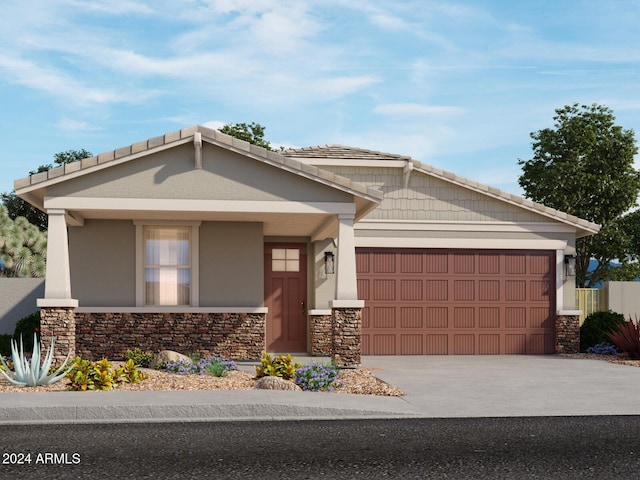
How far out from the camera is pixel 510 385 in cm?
1381

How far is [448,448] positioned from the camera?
27.7 feet

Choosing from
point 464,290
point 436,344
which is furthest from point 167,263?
point 464,290

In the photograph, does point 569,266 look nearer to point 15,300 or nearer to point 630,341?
point 630,341

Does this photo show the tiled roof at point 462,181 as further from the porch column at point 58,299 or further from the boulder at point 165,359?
the boulder at point 165,359

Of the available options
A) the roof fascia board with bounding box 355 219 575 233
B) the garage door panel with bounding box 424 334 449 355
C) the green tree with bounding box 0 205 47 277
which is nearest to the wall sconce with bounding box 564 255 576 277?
the roof fascia board with bounding box 355 219 575 233

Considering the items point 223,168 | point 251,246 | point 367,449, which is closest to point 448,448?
point 367,449

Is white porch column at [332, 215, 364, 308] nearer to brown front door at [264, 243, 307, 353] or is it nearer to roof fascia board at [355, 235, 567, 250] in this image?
roof fascia board at [355, 235, 567, 250]

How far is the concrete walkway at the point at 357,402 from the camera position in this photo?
34.1 ft

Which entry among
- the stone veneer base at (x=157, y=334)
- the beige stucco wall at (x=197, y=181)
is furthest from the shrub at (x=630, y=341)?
the stone veneer base at (x=157, y=334)

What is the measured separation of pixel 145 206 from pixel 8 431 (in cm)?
657

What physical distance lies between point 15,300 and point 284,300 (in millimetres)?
7661

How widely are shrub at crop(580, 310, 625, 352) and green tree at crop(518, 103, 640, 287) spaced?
1199 centimetres

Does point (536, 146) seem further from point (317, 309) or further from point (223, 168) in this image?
point (223, 168)

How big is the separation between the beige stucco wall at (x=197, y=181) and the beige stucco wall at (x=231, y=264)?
2.59 metres
